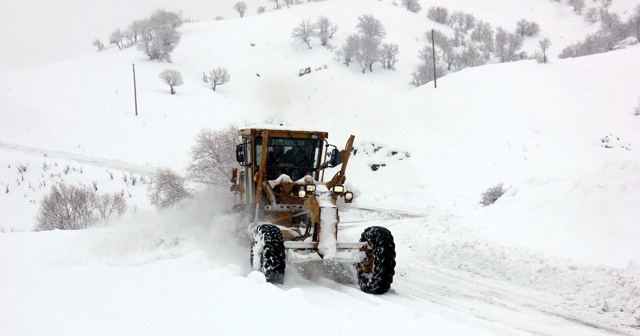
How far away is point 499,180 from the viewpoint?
24.8 m

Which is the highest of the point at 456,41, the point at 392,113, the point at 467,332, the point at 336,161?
the point at 456,41

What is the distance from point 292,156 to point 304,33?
52.3 metres

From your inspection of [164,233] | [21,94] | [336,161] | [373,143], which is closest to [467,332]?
[336,161]

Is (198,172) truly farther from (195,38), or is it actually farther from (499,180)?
(195,38)

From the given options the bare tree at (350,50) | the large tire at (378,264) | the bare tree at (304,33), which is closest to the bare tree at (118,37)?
the bare tree at (304,33)

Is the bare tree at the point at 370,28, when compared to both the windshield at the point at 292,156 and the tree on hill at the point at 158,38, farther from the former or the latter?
the windshield at the point at 292,156

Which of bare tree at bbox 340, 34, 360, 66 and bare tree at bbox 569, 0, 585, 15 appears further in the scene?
bare tree at bbox 569, 0, 585, 15

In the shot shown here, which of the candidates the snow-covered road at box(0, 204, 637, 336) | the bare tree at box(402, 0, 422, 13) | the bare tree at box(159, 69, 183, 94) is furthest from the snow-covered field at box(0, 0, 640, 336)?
the bare tree at box(402, 0, 422, 13)

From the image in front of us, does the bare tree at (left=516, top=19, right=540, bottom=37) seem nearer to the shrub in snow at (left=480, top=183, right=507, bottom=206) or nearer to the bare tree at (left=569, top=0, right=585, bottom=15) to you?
the bare tree at (left=569, top=0, right=585, bottom=15)

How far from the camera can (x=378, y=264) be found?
→ 8242 millimetres

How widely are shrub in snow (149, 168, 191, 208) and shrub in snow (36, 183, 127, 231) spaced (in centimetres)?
137

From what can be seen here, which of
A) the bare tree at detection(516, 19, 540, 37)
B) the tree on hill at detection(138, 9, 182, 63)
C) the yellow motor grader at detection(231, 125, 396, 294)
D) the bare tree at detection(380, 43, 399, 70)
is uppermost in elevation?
the bare tree at detection(516, 19, 540, 37)

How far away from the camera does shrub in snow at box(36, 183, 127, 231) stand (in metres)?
19.3

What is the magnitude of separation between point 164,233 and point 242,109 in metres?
29.1
